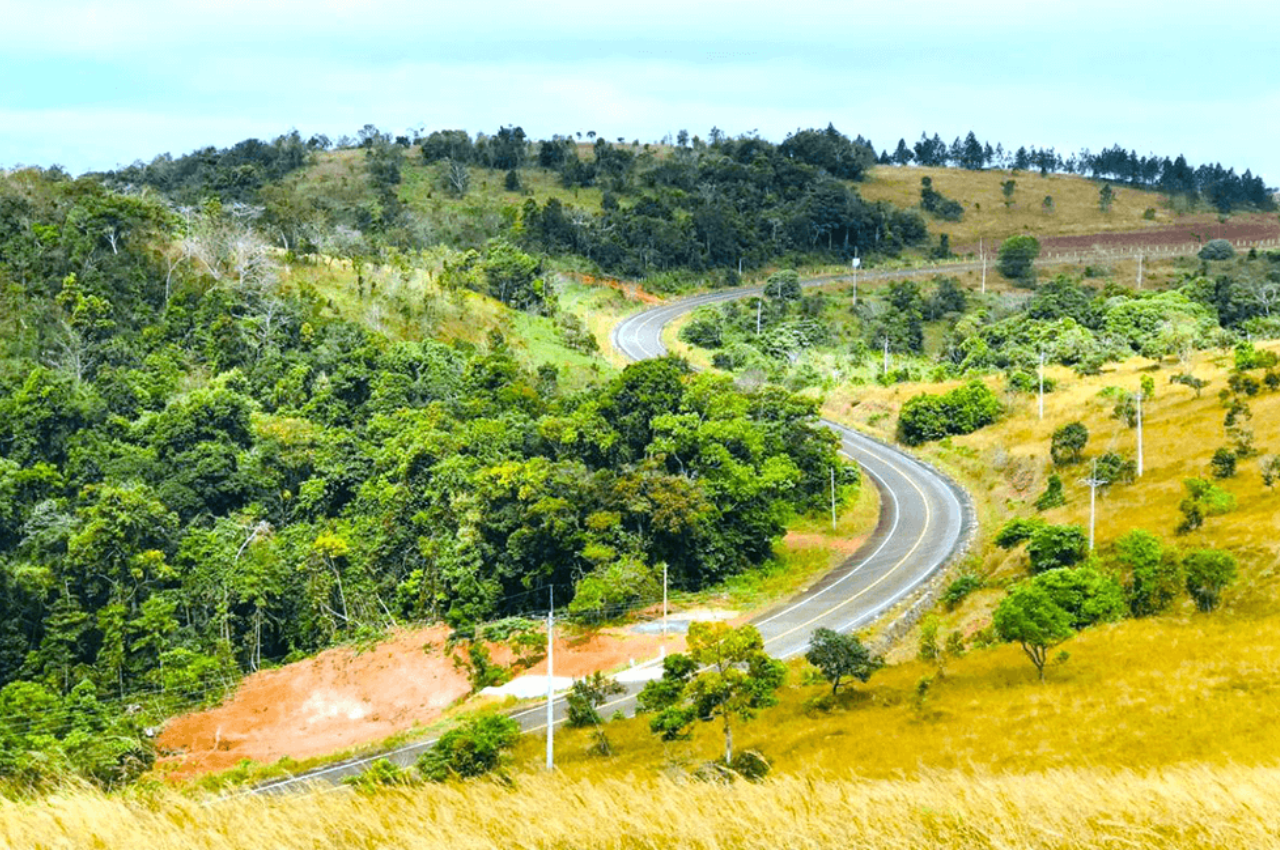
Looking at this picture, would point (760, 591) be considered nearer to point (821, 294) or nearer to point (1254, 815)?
point (1254, 815)

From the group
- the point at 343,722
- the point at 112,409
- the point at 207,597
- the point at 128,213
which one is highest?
the point at 128,213

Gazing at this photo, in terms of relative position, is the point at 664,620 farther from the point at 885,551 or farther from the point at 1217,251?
the point at 1217,251

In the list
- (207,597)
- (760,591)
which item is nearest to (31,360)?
(207,597)

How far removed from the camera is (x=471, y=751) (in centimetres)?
3691

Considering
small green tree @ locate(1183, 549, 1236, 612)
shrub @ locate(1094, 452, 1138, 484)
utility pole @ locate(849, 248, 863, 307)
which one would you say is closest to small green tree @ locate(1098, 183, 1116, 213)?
utility pole @ locate(849, 248, 863, 307)

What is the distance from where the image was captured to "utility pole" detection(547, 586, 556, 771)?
3716 centimetres

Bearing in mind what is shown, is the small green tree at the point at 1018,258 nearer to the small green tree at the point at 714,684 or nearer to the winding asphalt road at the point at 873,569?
the winding asphalt road at the point at 873,569

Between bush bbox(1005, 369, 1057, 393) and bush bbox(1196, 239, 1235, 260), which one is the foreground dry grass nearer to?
bush bbox(1005, 369, 1057, 393)

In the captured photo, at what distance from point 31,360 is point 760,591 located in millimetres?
47770

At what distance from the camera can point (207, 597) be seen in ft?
197

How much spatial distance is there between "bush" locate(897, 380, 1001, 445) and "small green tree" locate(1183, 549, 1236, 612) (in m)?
38.0

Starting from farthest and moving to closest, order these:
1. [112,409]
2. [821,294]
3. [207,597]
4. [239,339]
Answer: [821,294] < [239,339] < [112,409] < [207,597]

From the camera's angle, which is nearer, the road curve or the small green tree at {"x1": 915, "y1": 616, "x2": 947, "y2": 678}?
the small green tree at {"x1": 915, "y1": 616, "x2": 947, "y2": 678}

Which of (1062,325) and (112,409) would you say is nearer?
(112,409)
